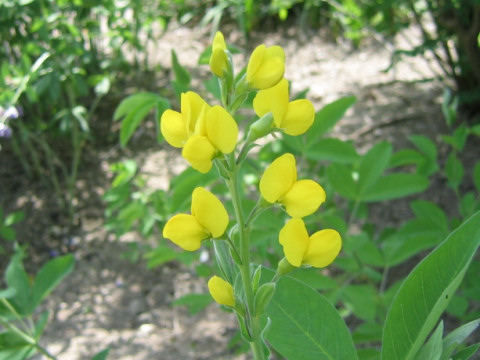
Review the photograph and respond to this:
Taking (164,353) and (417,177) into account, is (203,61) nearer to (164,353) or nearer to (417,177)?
(417,177)

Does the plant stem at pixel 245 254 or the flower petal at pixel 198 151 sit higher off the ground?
the flower petal at pixel 198 151

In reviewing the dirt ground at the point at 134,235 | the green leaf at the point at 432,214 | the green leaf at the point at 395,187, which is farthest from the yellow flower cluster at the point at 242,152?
the dirt ground at the point at 134,235

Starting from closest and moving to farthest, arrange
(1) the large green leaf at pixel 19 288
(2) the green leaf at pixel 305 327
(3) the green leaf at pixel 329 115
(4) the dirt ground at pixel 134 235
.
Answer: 1. (2) the green leaf at pixel 305 327
2. (1) the large green leaf at pixel 19 288
3. (3) the green leaf at pixel 329 115
4. (4) the dirt ground at pixel 134 235

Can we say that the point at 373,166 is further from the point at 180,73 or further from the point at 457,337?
the point at 457,337

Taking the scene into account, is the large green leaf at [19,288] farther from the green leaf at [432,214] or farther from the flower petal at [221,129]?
the green leaf at [432,214]

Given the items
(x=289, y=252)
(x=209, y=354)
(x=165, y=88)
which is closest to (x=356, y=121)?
(x=165, y=88)

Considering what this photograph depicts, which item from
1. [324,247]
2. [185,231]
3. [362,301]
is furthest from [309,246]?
[362,301]
